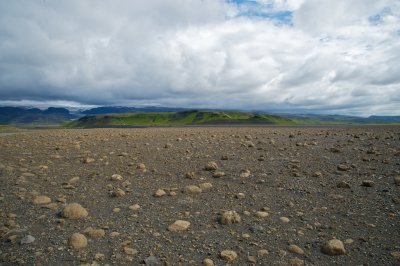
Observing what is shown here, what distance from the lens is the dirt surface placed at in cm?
571

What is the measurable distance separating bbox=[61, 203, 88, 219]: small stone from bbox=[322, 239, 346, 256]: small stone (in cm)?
540

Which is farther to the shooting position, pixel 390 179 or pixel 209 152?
pixel 209 152

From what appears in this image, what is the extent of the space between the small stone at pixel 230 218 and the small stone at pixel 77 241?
3.01 m

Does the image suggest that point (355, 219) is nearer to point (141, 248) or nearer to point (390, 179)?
point (390, 179)

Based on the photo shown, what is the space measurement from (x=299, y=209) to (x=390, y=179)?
4.26 meters

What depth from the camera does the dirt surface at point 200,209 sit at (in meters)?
5.71

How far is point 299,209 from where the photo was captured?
767 cm

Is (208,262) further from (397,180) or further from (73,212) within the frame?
(397,180)

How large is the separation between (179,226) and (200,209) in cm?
111

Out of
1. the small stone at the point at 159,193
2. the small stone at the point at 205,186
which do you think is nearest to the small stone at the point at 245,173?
the small stone at the point at 205,186

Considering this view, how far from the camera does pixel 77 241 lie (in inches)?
233

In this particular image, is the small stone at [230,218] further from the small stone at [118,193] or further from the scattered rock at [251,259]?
the small stone at [118,193]

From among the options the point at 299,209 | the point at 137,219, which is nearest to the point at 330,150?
the point at 299,209

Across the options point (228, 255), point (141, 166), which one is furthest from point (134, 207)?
point (141, 166)
